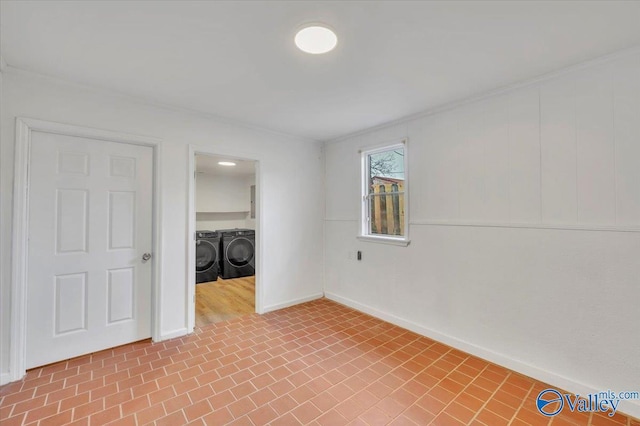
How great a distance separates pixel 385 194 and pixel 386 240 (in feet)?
1.95

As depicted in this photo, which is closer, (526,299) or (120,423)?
(120,423)

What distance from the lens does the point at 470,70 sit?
2.10 meters

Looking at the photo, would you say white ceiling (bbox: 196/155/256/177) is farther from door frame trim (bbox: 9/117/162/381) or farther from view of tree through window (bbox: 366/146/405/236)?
door frame trim (bbox: 9/117/162/381)

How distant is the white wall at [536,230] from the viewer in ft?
6.10

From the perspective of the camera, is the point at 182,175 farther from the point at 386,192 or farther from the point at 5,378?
the point at 386,192

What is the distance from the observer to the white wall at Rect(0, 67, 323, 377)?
212 centimetres

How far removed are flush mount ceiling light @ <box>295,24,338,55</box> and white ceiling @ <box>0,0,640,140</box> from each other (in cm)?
A: 5

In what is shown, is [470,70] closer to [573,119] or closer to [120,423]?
[573,119]

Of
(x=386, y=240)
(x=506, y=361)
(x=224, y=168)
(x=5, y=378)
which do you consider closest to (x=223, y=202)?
(x=224, y=168)

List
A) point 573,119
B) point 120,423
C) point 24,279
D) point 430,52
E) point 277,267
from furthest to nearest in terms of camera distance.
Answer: point 277,267 → point 24,279 → point 573,119 → point 430,52 → point 120,423

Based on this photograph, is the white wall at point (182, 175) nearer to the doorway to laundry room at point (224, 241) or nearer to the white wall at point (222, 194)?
the doorway to laundry room at point (224, 241)

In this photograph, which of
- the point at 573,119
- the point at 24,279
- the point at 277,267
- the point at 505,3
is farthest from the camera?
the point at 277,267

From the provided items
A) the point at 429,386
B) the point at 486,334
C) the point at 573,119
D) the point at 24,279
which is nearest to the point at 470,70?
the point at 573,119

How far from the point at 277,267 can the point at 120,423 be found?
2.21 m
